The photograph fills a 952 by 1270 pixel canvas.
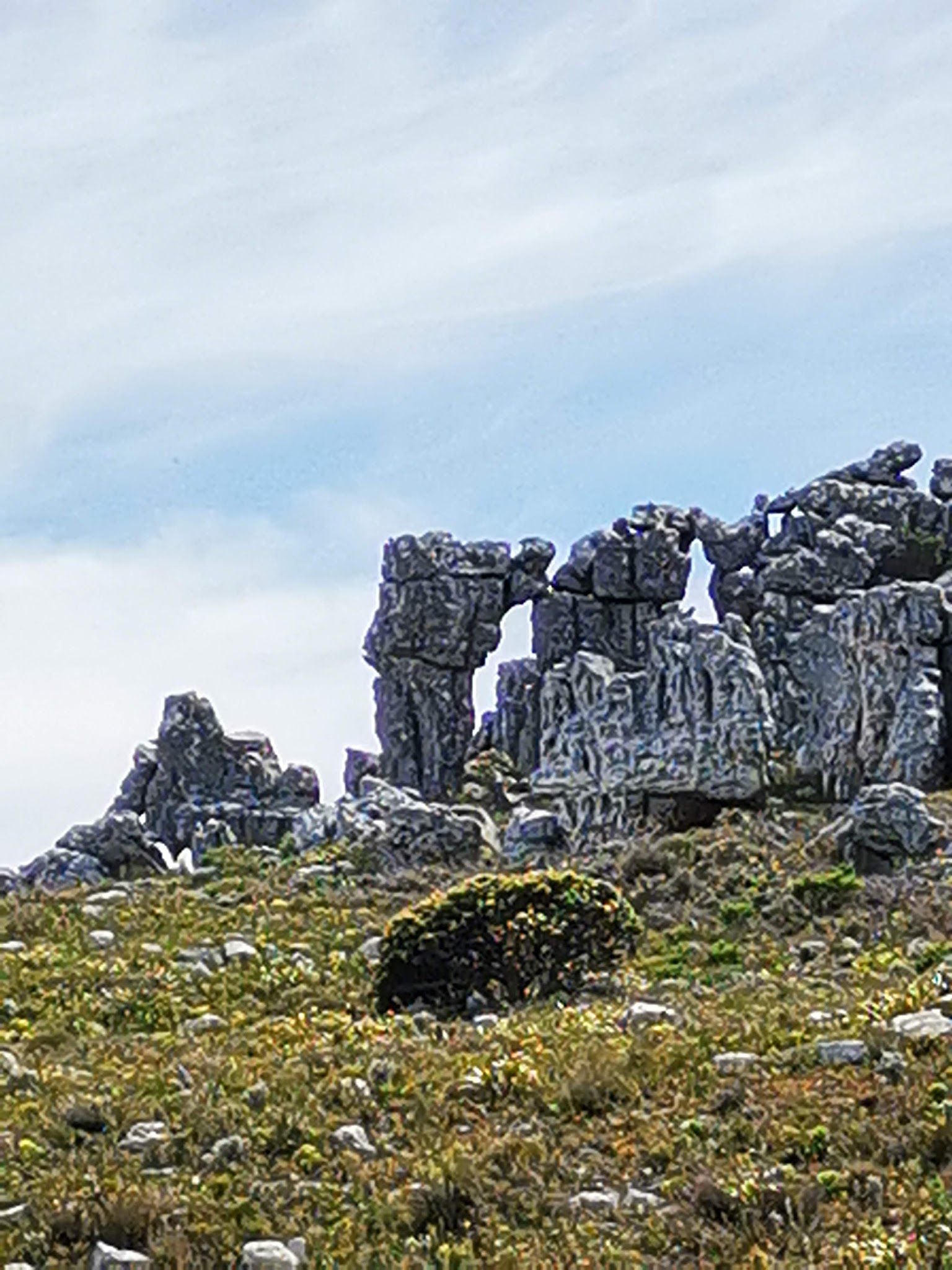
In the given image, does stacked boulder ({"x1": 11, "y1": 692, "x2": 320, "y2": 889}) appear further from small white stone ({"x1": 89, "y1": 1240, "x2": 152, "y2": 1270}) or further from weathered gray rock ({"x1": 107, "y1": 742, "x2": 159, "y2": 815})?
small white stone ({"x1": 89, "y1": 1240, "x2": 152, "y2": 1270})

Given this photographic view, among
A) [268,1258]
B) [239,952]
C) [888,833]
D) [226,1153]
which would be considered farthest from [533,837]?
[268,1258]

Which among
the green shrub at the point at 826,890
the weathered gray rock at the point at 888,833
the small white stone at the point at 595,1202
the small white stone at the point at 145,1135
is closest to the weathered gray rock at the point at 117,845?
the weathered gray rock at the point at 888,833

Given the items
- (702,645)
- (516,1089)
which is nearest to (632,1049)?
(516,1089)

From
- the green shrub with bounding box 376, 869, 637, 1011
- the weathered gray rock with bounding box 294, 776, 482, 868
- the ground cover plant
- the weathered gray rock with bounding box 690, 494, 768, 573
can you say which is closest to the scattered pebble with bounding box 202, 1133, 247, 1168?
the ground cover plant

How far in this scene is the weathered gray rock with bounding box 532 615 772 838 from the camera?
33812 mm

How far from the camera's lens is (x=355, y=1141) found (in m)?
13.7

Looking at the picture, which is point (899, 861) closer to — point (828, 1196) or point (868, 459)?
point (828, 1196)

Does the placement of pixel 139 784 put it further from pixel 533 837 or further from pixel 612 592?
pixel 612 592

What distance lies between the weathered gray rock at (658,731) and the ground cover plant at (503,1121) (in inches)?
459

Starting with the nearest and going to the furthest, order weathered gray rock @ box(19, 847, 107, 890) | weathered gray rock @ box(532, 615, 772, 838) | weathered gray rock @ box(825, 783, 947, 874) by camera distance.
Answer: weathered gray rock @ box(825, 783, 947, 874) < weathered gray rock @ box(532, 615, 772, 838) < weathered gray rock @ box(19, 847, 107, 890)

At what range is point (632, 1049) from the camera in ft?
49.5

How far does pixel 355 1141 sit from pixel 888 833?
15252 millimetres

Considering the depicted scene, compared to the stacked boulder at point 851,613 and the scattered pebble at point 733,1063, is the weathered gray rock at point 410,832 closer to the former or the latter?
the stacked boulder at point 851,613

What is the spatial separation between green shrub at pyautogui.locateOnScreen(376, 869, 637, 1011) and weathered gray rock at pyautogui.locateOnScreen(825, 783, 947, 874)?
22.0 ft
